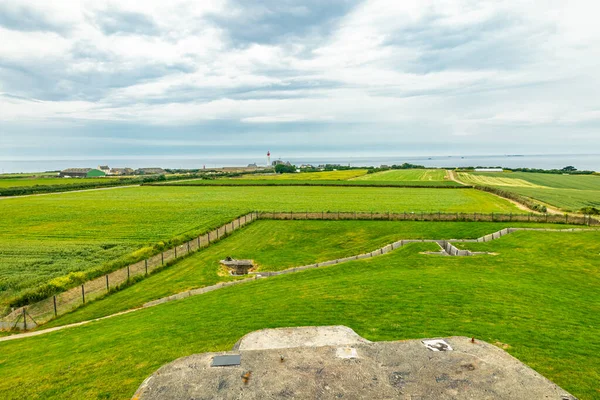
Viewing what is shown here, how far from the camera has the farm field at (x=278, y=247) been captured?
22203mm

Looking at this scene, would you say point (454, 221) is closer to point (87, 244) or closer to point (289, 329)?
point (289, 329)

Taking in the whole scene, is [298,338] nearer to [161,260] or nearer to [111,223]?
[161,260]

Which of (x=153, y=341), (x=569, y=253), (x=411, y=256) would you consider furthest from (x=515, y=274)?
(x=153, y=341)

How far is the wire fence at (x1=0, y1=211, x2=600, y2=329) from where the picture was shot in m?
19.3

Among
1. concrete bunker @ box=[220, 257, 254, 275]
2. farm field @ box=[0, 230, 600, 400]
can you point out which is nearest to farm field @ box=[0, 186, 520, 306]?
concrete bunker @ box=[220, 257, 254, 275]

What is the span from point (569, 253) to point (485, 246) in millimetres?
6082

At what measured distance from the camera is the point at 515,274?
21.2 m

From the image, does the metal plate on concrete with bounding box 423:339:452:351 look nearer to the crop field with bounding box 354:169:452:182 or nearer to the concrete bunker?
the concrete bunker

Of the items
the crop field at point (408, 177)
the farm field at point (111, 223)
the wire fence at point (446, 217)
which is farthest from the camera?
the crop field at point (408, 177)

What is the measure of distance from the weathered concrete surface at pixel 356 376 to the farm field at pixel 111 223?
19997mm

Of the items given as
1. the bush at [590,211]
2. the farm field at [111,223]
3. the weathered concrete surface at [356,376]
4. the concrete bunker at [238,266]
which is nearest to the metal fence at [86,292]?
the farm field at [111,223]

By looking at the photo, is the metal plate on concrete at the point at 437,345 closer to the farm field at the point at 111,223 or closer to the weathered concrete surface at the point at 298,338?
the weathered concrete surface at the point at 298,338

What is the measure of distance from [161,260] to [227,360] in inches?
941

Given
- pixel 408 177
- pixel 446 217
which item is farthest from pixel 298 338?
pixel 408 177
